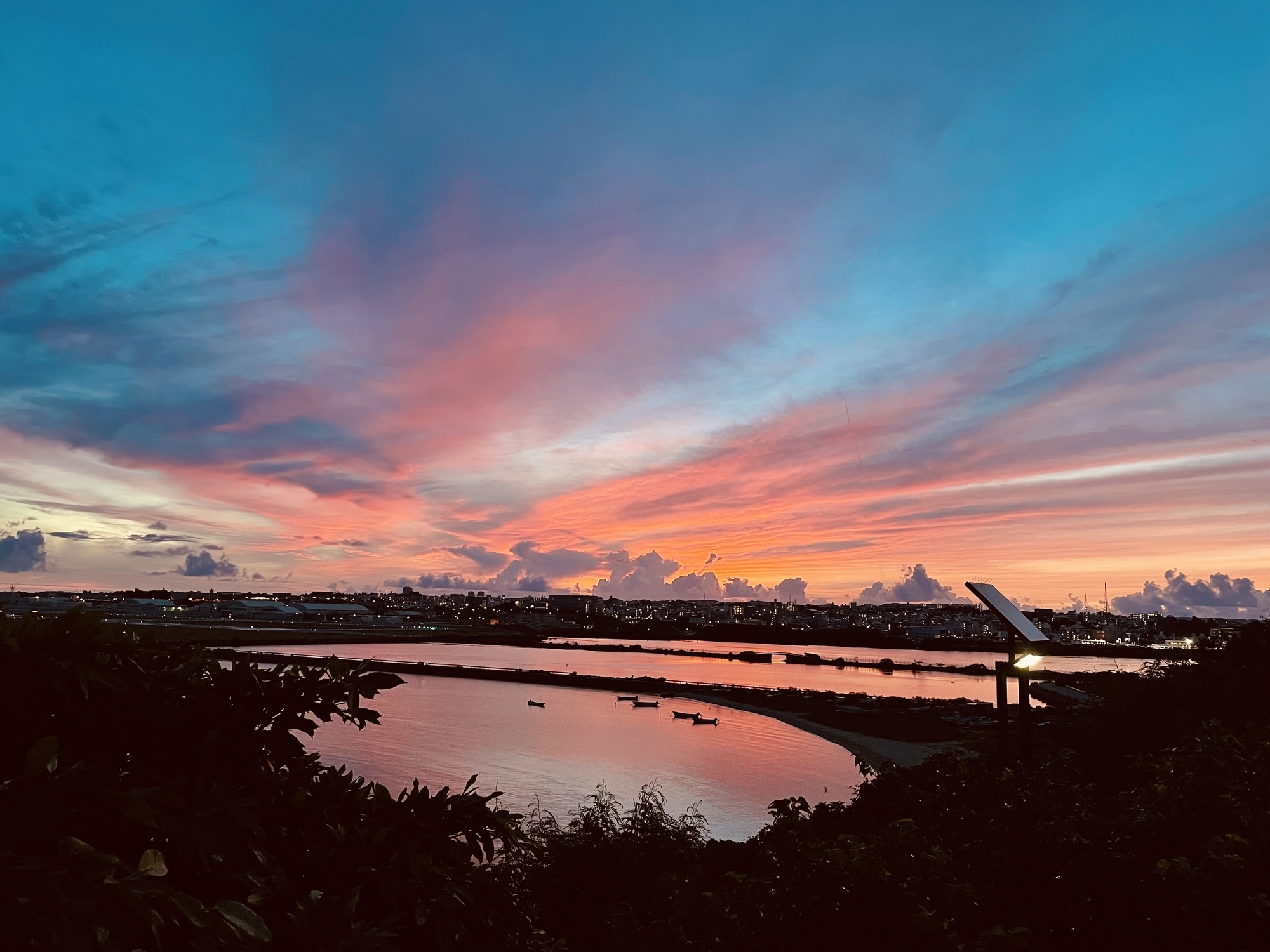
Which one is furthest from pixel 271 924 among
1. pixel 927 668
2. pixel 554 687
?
pixel 927 668

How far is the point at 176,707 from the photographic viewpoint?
4469 millimetres

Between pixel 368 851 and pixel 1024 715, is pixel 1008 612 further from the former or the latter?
pixel 368 851

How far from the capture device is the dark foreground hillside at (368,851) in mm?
3057

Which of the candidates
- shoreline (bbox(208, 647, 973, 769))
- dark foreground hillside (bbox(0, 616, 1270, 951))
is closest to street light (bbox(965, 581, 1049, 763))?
dark foreground hillside (bbox(0, 616, 1270, 951))

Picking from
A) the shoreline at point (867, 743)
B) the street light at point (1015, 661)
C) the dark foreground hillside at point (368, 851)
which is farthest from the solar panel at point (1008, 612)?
the shoreline at point (867, 743)

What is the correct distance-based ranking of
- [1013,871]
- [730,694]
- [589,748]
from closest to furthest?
[1013,871] < [589,748] < [730,694]

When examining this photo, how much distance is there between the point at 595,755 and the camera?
57.2 metres

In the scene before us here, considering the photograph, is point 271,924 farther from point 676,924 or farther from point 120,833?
point 676,924

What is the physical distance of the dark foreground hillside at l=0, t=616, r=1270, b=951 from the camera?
10.0 ft

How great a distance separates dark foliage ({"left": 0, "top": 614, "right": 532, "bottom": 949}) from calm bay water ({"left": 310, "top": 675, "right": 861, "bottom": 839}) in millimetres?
28309

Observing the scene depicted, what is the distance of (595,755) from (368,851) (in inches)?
2204

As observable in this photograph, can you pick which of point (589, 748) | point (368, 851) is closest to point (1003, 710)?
point (368, 851)

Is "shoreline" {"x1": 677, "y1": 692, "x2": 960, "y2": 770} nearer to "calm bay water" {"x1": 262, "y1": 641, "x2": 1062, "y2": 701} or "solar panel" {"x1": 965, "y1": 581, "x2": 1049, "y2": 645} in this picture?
"calm bay water" {"x1": 262, "y1": 641, "x2": 1062, "y2": 701}

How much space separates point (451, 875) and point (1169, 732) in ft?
68.8
